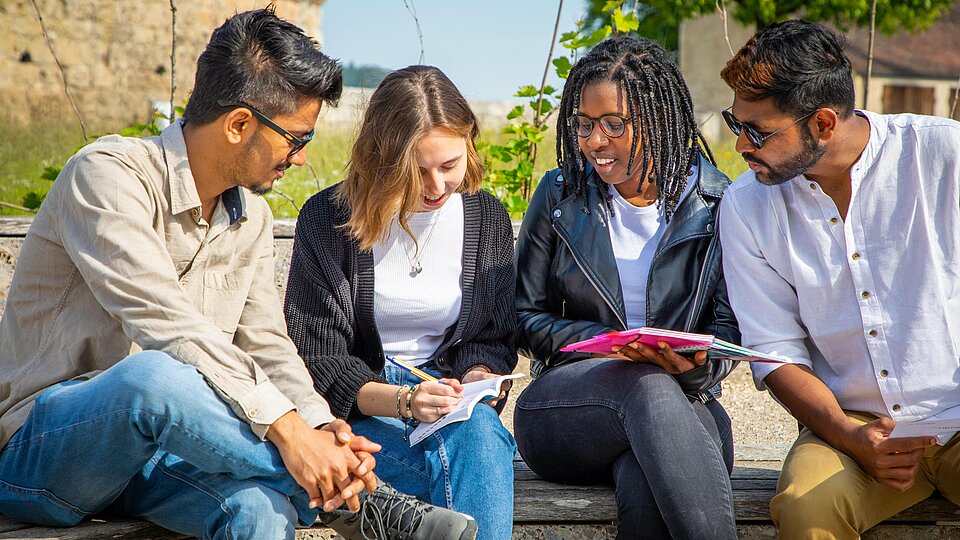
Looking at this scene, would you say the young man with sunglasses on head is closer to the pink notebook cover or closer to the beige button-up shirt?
the beige button-up shirt

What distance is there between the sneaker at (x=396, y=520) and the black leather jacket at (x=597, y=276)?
78 centimetres

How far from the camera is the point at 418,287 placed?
3.12 m

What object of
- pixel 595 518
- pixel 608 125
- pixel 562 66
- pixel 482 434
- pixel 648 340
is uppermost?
pixel 562 66

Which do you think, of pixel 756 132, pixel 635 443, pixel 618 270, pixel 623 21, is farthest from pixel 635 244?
pixel 623 21

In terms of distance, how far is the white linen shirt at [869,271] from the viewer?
2.82 m

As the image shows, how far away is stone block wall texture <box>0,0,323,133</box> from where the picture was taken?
1263cm

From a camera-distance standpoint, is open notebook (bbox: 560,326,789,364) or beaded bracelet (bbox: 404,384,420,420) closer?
open notebook (bbox: 560,326,789,364)

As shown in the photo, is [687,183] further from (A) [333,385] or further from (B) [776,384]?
(A) [333,385]

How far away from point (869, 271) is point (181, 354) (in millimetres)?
1956

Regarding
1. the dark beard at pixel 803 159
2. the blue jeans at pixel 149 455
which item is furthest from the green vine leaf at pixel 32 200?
the dark beard at pixel 803 159

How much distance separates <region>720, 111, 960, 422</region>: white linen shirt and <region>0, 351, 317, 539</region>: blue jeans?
4.94ft

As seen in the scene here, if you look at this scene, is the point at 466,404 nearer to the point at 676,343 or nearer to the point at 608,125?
the point at 676,343

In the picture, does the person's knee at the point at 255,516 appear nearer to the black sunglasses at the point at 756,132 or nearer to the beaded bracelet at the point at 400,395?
the beaded bracelet at the point at 400,395

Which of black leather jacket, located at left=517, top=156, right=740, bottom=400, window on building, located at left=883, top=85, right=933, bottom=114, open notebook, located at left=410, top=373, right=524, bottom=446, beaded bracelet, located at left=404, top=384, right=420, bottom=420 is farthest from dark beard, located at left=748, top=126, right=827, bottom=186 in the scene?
window on building, located at left=883, top=85, right=933, bottom=114
